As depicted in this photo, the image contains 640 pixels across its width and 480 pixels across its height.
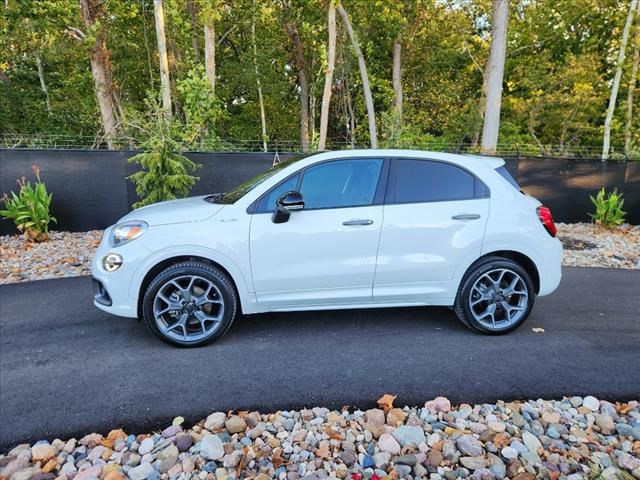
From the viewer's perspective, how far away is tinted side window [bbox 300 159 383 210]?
11.5 ft

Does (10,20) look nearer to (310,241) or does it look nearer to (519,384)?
(310,241)

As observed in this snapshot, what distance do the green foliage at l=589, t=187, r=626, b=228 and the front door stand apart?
292 inches

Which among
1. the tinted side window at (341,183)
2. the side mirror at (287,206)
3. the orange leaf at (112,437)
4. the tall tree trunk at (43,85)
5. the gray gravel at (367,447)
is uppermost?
the tall tree trunk at (43,85)

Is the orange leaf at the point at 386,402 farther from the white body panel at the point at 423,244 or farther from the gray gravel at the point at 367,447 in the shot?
the white body panel at the point at 423,244

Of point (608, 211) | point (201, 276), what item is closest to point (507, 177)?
point (201, 276)

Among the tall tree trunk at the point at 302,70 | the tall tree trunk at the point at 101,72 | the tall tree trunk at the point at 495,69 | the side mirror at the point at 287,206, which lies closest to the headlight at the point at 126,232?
the side mirror at the point at 287,206

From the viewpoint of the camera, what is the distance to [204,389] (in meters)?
2.83

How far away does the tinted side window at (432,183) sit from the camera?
362 centimetres

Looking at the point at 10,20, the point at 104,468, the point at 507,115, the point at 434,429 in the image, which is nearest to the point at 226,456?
the point at 104,468

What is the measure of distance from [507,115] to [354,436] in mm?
18786

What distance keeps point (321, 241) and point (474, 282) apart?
1412mm

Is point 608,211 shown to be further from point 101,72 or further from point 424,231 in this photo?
point 101,72


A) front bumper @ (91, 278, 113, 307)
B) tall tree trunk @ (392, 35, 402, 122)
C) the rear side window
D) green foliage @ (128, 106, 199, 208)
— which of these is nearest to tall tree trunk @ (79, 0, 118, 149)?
green foliage @ (128, 106, 199, 208)

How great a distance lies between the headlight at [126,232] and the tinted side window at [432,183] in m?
2.15
